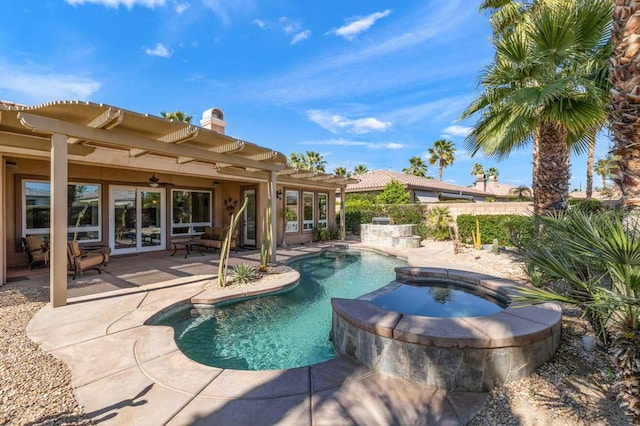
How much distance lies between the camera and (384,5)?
1139 centimetres

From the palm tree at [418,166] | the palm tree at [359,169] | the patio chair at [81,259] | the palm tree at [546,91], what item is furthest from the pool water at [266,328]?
the palm tree at [359,169]

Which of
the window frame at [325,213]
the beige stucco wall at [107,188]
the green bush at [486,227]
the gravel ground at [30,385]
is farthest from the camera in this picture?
the window frame at [325,213]

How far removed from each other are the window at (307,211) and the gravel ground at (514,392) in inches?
481

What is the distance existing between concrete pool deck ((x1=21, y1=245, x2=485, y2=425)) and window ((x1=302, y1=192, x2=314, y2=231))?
38.7 ft

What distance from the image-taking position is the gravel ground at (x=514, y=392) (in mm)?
2701

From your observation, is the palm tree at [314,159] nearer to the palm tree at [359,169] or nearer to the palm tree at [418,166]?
the palm tree at [359,169]

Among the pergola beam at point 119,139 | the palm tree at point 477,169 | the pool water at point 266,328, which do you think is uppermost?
the palm tree at point 477,169

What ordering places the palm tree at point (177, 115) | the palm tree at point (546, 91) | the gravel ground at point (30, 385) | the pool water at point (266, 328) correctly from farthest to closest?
the palm tree at point (177, 115), the palm tree at point (546, 91), the pool water at point (266, 328), the gravel ground at point (30, 385)

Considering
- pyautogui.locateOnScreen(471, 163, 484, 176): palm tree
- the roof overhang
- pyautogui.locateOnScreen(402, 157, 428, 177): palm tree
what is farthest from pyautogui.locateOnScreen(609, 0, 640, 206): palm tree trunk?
pyautogui.locateOnScreen(471, 163, 484, 176): palm tree

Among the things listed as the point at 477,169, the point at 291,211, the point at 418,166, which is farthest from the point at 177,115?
the point at 477,169

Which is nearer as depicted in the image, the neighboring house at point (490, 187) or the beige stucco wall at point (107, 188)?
the beige stucco wall at point (107, 188)

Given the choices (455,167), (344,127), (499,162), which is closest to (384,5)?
(499,162)

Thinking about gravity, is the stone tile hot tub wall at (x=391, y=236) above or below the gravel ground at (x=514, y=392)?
above

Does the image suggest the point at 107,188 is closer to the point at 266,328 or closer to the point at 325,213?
the point at 266,328
